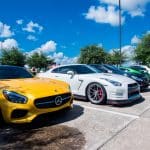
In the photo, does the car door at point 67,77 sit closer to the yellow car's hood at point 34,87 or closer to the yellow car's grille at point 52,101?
the yellow car's hood at point 34,87

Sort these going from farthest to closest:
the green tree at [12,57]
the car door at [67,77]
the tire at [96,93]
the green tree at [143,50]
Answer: the green tree at [12,57], the green tree at [143,50], the car door at [67,77], the tire at [96,93]

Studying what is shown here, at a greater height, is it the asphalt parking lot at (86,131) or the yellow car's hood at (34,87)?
the yellow car's hood at (34,87)

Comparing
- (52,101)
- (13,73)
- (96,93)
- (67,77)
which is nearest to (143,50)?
(67,77)

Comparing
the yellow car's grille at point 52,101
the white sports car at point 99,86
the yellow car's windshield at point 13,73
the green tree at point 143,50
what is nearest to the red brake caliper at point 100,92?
the white sports car at point 99,86

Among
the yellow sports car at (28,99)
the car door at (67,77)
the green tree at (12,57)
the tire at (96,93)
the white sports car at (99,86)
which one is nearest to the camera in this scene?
the yellow sports car at (28,99)

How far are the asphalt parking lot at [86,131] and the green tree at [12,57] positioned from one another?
48.7 m

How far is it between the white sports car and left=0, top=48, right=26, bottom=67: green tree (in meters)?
46.4

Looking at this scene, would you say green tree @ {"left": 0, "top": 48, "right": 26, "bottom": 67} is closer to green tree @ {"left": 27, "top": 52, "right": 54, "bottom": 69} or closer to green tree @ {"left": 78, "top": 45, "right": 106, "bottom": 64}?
green tree @ {"left": 27, "top": 52, "right": 54, "bottom": 69}

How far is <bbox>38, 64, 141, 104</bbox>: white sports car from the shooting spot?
8094 mm

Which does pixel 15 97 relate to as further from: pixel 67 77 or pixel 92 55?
pixel 92 55

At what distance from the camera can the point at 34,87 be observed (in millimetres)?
6102

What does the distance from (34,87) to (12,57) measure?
50.5m

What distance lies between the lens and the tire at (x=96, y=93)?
8320mm

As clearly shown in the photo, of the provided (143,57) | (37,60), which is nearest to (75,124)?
(143,57)
